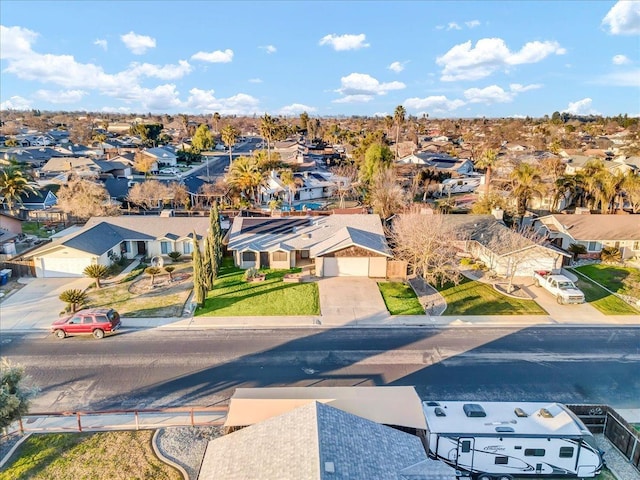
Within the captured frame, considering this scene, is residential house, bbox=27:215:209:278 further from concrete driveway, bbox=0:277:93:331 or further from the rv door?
the rv door

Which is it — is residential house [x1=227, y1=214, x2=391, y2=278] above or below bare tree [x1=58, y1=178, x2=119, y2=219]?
below

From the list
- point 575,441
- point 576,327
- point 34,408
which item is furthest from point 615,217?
point 34,408

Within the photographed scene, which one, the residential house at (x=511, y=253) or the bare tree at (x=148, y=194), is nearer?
the residential house at (x=511, y=253)

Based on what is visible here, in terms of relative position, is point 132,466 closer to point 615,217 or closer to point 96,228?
point 96,228

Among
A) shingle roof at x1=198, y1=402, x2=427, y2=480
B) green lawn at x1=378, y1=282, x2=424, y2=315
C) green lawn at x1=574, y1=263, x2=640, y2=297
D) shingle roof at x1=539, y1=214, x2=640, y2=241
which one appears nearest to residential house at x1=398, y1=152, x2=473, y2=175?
shingle roof at x1=539, y1=214, x2=640, y2=241

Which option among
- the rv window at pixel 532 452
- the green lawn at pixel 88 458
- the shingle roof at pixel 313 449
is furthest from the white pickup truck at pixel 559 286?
the green lawn at pixel 88 458

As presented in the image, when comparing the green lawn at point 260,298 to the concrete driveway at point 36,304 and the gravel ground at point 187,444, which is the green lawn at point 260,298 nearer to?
the concrete driveway at point 36,304
